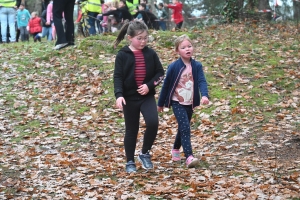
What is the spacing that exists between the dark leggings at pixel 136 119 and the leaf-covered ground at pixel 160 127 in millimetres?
395

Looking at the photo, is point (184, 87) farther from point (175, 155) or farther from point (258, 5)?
point (258, 5)

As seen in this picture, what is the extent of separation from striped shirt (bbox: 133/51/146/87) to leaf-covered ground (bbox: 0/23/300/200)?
3.97ft

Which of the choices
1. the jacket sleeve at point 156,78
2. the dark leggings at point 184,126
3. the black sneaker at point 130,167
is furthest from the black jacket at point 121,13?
the black sneaker at point 130,167

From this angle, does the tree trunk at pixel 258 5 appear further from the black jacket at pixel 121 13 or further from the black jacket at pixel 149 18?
the black jacket at pixel 121 13

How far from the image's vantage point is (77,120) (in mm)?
10453

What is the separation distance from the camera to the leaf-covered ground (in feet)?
21.2

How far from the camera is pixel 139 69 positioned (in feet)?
22.1

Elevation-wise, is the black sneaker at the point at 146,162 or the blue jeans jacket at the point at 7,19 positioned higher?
the blue jeans jacket at the point at 7,19

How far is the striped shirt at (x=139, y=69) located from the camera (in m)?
6.71

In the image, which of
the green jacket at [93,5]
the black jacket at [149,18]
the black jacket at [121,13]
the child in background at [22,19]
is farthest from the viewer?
the child in background at [22,19]

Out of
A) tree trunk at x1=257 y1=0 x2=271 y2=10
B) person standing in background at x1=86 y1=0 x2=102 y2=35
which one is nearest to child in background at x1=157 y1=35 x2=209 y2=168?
person standing in background at x1=86 y1=0 x2=102 y2=35

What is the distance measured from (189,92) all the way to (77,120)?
12.9 feet

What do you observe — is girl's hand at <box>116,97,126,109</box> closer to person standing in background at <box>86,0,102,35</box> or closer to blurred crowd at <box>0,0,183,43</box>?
blurred crowd at <box>0,0,183,43</box>

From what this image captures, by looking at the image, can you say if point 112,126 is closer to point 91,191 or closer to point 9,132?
point 9,132
